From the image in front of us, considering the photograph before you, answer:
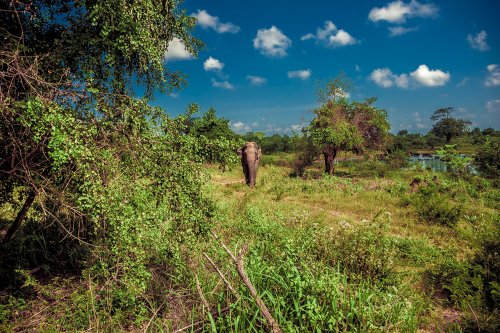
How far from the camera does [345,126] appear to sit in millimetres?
21547

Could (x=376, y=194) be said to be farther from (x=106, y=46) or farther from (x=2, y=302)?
(x=2, y=302)

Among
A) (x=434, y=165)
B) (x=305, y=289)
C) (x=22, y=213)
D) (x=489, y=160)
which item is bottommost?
(x=305, y=289)

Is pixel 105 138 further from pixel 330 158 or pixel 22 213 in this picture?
pixel 330 158

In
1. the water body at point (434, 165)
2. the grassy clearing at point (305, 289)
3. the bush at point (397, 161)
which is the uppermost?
the bush at point (397, 161)

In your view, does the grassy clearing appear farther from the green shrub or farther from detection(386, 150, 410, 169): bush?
detection(386, 150, 410, 169): bush

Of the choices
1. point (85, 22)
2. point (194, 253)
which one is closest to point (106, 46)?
point (85, 22)

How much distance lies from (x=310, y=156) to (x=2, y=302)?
20697 millimetres

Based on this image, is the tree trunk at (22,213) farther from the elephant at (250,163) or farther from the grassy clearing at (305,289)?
the elephant at (250,163)

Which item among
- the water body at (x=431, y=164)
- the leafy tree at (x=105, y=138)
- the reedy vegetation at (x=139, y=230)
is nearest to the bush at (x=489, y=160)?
the water body at (x=431, y=164)

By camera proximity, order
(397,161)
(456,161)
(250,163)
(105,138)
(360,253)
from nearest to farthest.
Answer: (105,138) < (360,253) < (250,163) < (456,161) < (397,161)

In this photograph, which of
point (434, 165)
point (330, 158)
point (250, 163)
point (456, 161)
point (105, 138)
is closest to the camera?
point (105, 138)

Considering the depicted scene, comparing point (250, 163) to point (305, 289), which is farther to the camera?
point (250, 163)

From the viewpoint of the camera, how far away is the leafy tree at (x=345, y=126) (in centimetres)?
2158

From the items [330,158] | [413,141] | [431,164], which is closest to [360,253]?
[330,158]
